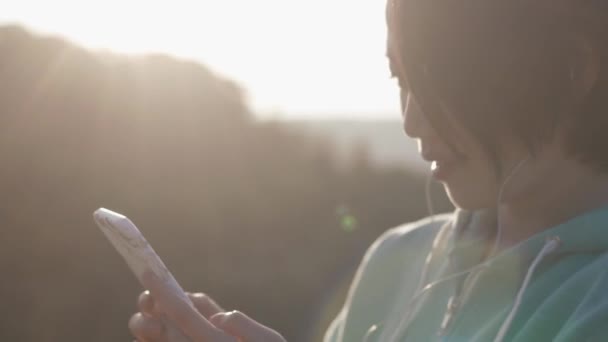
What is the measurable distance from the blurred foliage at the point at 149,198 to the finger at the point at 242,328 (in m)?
2.95

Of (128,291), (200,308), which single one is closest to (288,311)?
(128,291)

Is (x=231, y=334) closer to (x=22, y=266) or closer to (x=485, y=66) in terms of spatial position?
(x=485, y=66)

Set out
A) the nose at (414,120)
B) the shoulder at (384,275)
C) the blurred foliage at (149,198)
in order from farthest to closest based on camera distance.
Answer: the blurred foliage at (149,198) < the shoulder at (384,275) < the nose at (414,120)

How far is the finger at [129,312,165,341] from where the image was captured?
1038mm

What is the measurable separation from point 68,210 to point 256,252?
1310mm

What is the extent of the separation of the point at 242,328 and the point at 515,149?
1.46 feet

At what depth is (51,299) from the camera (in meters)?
3.86

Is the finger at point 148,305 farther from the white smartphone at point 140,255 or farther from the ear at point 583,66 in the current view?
the ear at point 583,66

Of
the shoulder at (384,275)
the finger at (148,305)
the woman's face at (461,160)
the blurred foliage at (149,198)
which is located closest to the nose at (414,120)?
the woman's face at (461,160)

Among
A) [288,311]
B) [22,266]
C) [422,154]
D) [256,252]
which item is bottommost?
[288,311]

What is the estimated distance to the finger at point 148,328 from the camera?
104 centimetres

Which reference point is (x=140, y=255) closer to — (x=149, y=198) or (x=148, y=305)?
(x=148, y=305)

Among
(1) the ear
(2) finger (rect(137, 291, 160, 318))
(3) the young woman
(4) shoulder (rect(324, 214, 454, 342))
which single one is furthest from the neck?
(2) finger (rect(137, 291, 160, 318))

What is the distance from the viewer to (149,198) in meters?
4.55
